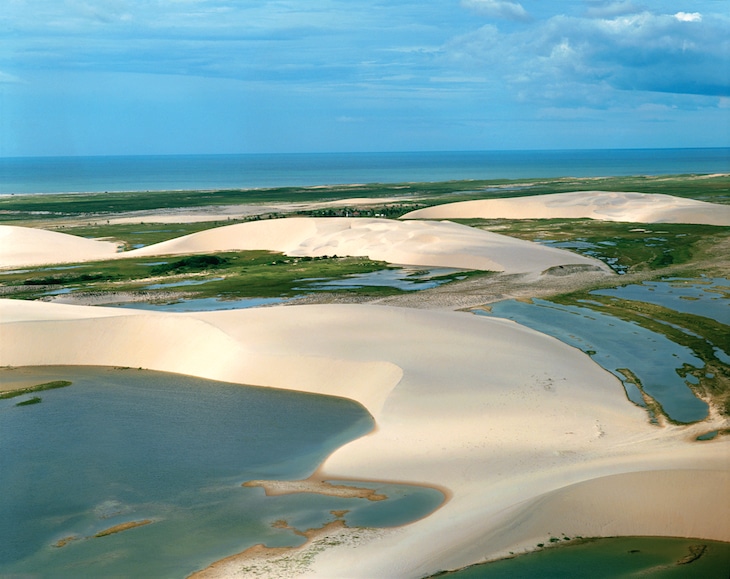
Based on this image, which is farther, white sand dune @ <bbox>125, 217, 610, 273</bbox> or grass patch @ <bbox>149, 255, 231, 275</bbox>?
grass patch @ <bbox>149, 255, 231, 275</bbox>

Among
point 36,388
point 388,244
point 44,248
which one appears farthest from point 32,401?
point 44,248

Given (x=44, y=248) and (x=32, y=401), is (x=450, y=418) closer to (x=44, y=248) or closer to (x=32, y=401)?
(x=32, y=401)

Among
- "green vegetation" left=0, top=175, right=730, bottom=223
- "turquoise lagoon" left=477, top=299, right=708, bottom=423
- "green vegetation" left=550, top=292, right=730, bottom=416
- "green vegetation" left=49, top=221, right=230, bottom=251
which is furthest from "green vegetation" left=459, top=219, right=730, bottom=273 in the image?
"green vegetation" left=49, top=221, right=230, bottom=251

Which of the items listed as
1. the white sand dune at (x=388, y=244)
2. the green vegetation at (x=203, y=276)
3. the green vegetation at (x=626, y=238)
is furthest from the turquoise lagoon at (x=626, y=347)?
the green vegetation at (x=626, y=238)

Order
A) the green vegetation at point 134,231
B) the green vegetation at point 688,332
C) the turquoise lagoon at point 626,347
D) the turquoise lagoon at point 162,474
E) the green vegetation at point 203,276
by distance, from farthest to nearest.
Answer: the green vegetation at point 134,231
the green vegetation at point 203,276
the green vegetation at point 688,332
the turquoise lagoon at point 626,347
the turquoise lagoon at point 162,474

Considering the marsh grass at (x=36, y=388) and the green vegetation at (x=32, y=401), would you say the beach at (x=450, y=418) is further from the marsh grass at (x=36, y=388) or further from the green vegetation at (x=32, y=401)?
the green vegetation at (x=32, y=401)

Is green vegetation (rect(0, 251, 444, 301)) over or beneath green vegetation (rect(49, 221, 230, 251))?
beneath

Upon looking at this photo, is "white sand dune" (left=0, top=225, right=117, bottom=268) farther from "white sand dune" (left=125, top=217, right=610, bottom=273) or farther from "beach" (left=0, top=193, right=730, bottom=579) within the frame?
"beach" (left=0, top=193, right=730, bottom=579)
